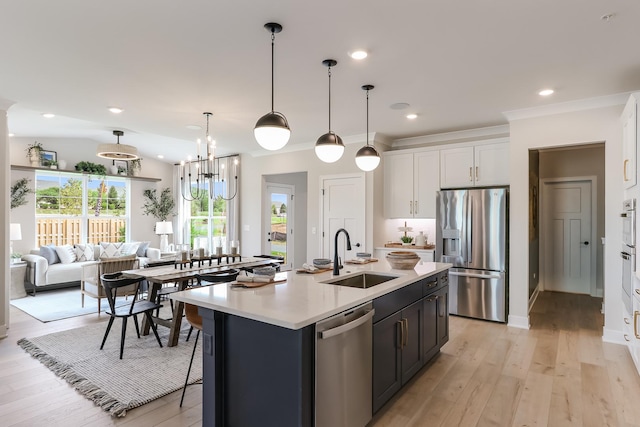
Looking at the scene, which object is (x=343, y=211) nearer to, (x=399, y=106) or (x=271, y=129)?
(x=399, y=106)

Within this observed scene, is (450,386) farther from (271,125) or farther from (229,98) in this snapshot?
→ (229,98)

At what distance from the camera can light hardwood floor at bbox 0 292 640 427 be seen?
2.44 m

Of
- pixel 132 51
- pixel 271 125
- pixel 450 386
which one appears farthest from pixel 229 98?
pixel 450 386

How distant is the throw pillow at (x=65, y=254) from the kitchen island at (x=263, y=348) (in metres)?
5.98

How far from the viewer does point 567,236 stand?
6.31 meters

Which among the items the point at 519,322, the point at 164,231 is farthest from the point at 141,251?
the point at 519,322

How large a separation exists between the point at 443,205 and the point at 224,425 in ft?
13.1

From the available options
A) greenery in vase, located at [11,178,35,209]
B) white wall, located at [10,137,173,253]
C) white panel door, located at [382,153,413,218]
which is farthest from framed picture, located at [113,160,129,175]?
white panel door, located at [382,153,413,218]

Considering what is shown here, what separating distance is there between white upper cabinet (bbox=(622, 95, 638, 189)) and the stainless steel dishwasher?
9.58 feet

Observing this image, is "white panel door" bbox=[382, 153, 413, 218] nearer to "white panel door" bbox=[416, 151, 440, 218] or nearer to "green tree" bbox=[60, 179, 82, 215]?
"white panel door" bbox=[416, 151, 440, 218]

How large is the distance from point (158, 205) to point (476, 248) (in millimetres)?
7454

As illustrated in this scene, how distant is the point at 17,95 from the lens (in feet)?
12.8

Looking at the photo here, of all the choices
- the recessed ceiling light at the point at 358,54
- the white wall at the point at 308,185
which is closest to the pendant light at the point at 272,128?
the recessed ceiling light at the point at 358,54

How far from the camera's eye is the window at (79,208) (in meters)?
7.32
